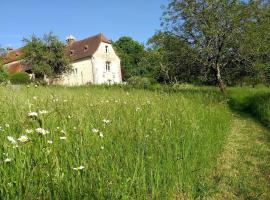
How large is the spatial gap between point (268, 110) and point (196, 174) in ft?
24.5

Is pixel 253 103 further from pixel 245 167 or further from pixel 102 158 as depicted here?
pixel 102 158

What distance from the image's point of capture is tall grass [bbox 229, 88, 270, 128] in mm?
11617

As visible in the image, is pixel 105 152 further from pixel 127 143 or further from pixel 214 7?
pixel 214 7

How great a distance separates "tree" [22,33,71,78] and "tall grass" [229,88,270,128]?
27.1m

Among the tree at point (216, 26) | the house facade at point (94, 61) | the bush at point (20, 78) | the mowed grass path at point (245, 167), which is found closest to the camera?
the mowed grass path at point (245, 167)

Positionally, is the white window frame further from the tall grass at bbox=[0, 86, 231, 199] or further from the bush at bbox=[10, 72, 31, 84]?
the tall grass at bbox=[0, 86, 231, 199]

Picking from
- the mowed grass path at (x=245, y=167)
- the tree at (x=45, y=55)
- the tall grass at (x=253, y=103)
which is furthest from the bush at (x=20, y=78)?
the mowed grass path at (x=245, y=167)

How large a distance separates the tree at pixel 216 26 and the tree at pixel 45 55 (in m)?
25.8

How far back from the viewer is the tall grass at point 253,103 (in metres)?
11.6

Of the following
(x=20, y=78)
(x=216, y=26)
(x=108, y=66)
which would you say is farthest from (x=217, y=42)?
(x=108, y=66)

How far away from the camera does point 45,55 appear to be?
4022 centimetres

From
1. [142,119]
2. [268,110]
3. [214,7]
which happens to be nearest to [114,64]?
[214,7]

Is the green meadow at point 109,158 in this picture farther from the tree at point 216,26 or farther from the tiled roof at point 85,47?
the tiled roof at point 85,47

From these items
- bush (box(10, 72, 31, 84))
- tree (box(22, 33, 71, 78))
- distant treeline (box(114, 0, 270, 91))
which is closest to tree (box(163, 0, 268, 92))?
distant treeline (box(114, 0, 270, 91))
